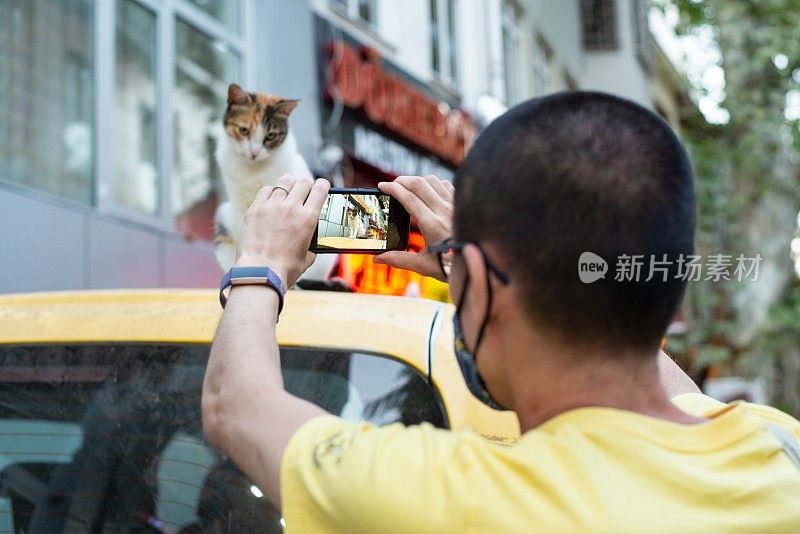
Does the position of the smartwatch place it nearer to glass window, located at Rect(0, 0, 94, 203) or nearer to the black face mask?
the black face mask

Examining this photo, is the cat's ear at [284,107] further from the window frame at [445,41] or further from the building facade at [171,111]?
the window frame at [445,41]

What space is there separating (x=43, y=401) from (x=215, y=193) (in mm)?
6945

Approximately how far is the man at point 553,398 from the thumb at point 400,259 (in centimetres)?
41

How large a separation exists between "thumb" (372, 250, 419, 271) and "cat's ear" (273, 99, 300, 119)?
7.62ft

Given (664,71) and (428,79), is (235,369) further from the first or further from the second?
(664,71)

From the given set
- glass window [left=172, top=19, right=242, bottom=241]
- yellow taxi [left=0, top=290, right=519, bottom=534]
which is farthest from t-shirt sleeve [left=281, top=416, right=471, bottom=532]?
glass window [left=172, top=19, right=242, bottom=241]

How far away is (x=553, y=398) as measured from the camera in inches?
55.6

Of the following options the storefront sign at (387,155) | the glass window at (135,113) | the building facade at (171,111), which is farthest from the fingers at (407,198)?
the storefront sign at (387,155)

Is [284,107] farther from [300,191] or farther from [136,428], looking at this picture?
[300,191]

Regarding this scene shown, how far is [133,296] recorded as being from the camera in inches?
104

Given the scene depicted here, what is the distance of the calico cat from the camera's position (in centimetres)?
396

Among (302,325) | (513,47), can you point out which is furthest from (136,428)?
(513,47)

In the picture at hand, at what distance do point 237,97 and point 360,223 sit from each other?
2399mm

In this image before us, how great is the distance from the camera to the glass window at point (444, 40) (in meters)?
13.9
